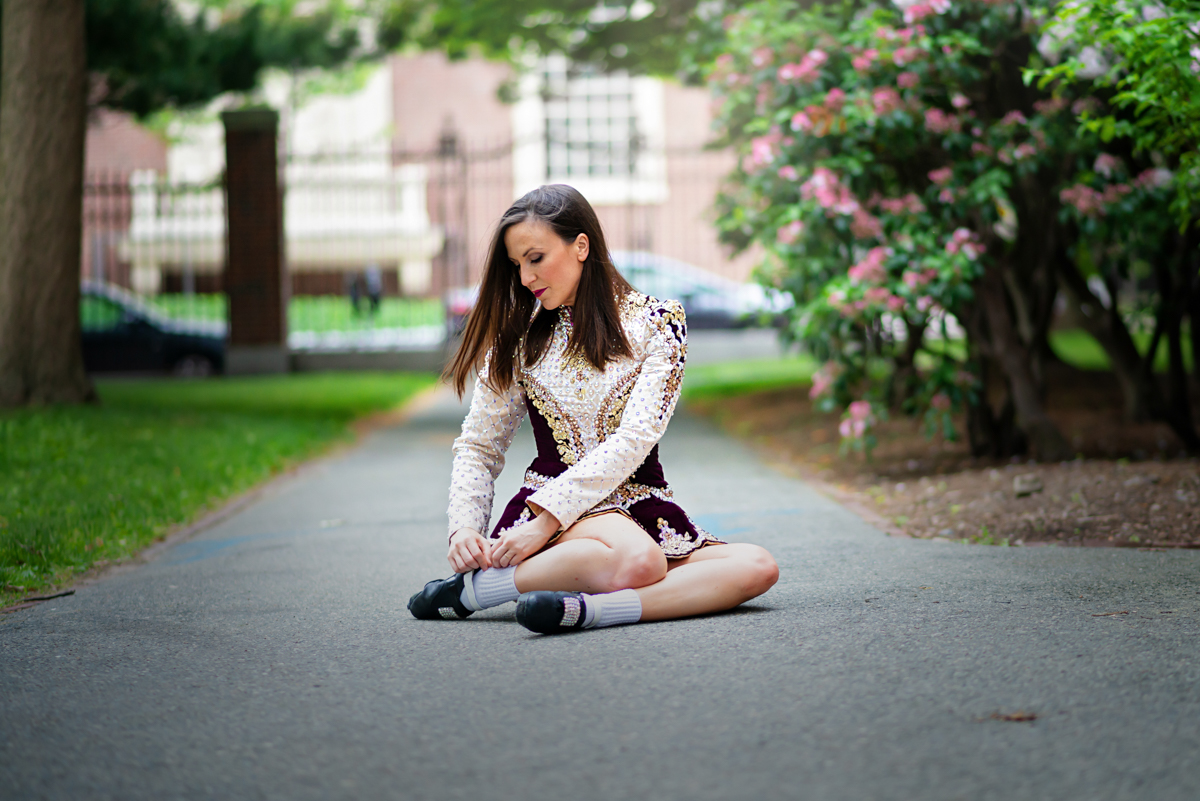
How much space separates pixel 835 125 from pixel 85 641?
5.18m

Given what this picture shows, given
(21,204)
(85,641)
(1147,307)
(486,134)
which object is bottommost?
(85,641)

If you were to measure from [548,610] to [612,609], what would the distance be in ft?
0.82

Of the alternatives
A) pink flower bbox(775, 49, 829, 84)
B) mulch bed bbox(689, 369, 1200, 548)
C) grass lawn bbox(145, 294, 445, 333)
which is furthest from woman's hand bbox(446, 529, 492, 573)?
grass lawn bbox(145, 294, 445, 333)

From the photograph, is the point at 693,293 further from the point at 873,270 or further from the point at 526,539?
the point at 526,539

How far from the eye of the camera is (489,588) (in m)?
4.11

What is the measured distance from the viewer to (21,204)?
11.1 m

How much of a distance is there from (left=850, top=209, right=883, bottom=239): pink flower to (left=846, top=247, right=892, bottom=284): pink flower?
268 millimetres

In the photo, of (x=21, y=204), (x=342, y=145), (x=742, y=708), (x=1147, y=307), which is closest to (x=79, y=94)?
(x=21, y=204)

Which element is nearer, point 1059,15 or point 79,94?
point 1059,15

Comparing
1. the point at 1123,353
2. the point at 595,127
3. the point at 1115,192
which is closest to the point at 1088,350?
the point at 1123,353

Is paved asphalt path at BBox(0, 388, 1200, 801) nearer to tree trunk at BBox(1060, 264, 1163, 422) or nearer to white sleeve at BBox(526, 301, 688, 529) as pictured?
white sleeve at BBox(526, 301, 688, 529)

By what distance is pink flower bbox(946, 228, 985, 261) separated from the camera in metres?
7.36

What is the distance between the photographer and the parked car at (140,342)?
2078cm

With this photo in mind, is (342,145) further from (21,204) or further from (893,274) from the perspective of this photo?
(893,274)
